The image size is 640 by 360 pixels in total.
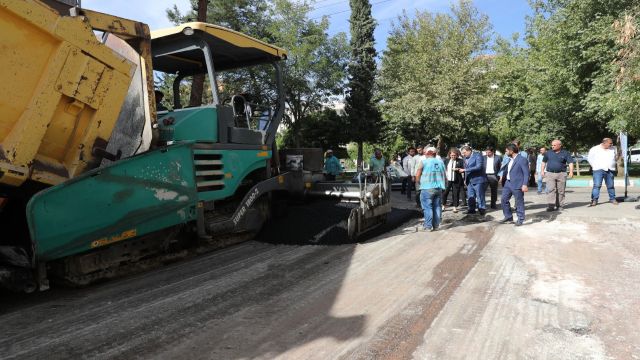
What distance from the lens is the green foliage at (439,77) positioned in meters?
21.0

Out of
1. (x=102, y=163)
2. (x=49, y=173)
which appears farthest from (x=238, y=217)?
(x=49, y=173)

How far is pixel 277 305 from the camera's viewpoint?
422 centimetres

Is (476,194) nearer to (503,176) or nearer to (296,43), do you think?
(503,176)

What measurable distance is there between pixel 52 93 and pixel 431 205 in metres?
6.14

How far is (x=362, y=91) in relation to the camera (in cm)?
2728

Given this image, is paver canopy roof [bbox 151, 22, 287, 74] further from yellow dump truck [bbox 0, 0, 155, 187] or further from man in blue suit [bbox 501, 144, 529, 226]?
man in blue suit [bbox 501, 144, 529, 226]

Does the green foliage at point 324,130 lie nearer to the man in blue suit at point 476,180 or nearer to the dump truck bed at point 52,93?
the man in blue suit at point 476,180

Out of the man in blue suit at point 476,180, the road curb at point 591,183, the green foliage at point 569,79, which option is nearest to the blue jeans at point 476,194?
the man in blue suit at point 476,180

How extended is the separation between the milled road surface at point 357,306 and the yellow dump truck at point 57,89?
140 centimetres

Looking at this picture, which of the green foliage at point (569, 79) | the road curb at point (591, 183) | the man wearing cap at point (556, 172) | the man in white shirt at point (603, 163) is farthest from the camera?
the road curb at point (591, 183)

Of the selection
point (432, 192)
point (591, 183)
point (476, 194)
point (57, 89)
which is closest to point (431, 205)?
point (432, 192)

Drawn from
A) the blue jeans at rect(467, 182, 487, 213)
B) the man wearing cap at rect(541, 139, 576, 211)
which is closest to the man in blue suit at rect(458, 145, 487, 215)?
the blue jeans at rect(467, 182, 487, 213)

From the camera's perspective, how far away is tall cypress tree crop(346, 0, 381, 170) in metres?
27.3

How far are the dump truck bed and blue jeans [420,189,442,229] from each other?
5.35 m
